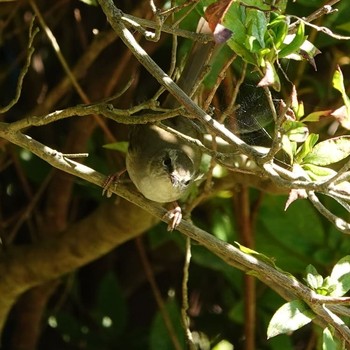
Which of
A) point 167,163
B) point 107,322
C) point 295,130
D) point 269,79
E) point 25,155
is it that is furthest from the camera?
point 107,322

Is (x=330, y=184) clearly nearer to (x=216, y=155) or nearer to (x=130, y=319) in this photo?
(x=216, y=155)

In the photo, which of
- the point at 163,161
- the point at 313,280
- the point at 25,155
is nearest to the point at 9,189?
the point at 25,155

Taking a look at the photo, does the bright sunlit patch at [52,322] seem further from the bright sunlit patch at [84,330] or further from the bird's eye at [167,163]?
the bird's eye at [167,163]

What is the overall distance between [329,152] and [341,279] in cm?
18

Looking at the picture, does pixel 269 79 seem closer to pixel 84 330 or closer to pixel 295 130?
pixel 295 130

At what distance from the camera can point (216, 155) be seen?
1.15m

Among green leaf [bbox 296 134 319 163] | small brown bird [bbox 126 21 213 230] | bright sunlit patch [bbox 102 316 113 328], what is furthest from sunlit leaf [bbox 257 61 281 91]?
bright sunlit patch [bbox 102 316 113 328]

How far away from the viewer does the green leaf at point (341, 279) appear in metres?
1.13

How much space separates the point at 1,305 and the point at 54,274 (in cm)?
16

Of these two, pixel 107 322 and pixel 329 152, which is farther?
pixel 107 322

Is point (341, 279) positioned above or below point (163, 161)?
above

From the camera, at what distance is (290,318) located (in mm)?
1082

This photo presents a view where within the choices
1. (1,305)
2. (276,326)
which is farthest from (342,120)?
(1,305)

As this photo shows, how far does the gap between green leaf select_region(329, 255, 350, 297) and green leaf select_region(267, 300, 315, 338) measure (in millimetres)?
53
